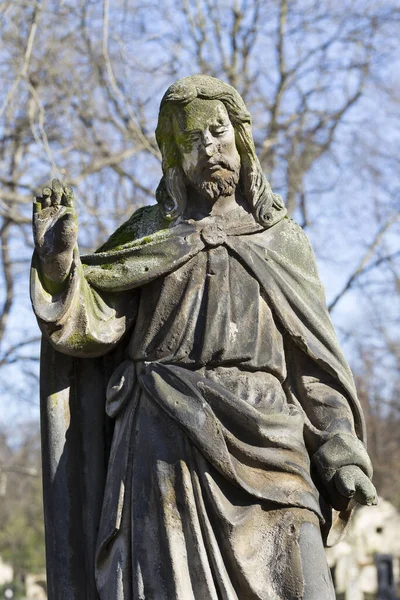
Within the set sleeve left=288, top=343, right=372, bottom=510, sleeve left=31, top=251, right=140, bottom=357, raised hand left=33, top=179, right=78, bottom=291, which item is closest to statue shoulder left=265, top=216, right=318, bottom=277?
sleeve left=288, top=343, right=372, bottom=510

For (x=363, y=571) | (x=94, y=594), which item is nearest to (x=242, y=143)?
(x=94, y=594)

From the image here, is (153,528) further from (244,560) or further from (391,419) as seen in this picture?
(391,419)

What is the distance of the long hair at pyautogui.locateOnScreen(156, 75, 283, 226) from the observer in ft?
17.0

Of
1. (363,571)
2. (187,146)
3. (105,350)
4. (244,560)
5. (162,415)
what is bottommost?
(244,560)

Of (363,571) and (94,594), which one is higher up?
(363,571)

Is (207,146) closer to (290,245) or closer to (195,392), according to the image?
(290,245)

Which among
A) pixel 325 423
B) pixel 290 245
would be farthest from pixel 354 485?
pixel 290 245

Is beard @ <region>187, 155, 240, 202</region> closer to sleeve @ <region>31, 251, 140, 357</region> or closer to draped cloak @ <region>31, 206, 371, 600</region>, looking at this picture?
draped cloak @ <region>31, 206, 371, 600</region>

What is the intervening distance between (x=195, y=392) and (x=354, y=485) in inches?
29.1

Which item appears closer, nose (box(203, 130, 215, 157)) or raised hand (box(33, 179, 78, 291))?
raised hand (box(33, 179, 78, 291))

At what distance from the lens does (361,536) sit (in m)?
42.9

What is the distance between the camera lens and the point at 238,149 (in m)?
5.23

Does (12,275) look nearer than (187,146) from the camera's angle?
No

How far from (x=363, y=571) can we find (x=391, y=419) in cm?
1152
